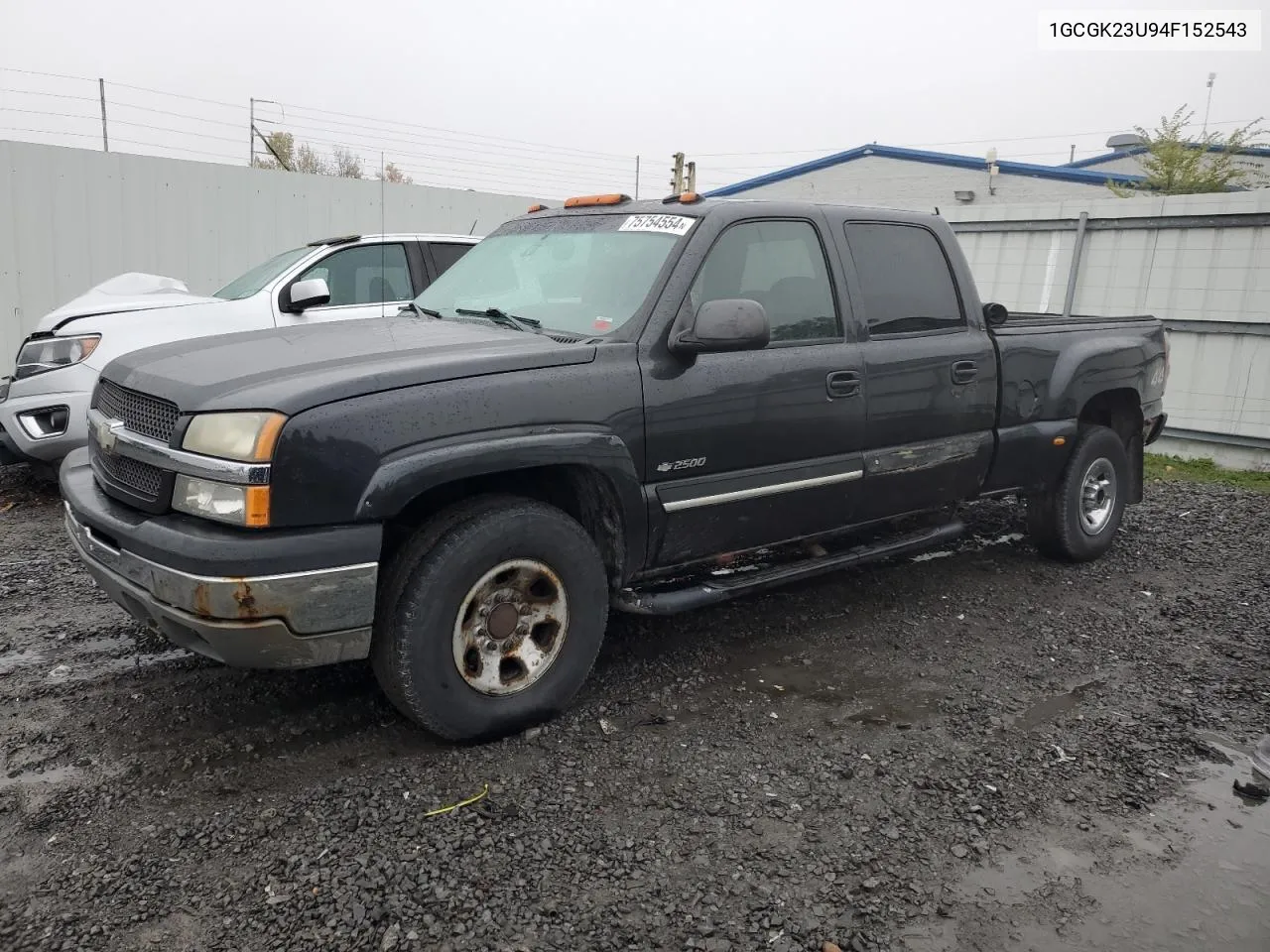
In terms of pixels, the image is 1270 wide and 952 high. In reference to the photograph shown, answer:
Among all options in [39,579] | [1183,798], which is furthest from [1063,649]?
[39,579]

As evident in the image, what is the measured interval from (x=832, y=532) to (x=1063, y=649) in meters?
1.20

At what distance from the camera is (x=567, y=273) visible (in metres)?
4.09

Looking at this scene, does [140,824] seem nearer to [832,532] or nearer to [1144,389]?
[832,532]

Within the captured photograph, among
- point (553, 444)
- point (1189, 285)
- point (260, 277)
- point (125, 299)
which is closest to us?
point (553, 444)

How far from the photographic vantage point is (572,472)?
3.55 meters

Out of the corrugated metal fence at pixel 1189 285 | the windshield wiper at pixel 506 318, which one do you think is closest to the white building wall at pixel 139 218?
the windshield wiper at pixel 506 318

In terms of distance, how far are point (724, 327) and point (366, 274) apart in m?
4.57

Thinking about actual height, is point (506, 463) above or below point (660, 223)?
below

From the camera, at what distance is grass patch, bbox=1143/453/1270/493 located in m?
8.45

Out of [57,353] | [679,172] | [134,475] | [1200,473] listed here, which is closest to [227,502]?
[134,475]

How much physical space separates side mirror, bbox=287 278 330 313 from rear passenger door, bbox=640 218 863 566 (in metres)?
2.26

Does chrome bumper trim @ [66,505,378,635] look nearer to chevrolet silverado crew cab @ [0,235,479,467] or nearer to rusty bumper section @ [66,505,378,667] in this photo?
rusty bumper section @ [66,505,378,667]

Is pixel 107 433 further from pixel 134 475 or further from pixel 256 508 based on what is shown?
pixel 256 508

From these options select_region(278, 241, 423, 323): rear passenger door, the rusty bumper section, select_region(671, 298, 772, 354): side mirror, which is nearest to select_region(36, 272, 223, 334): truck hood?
select_region(278, 241, 423, 323): rear passenger door
